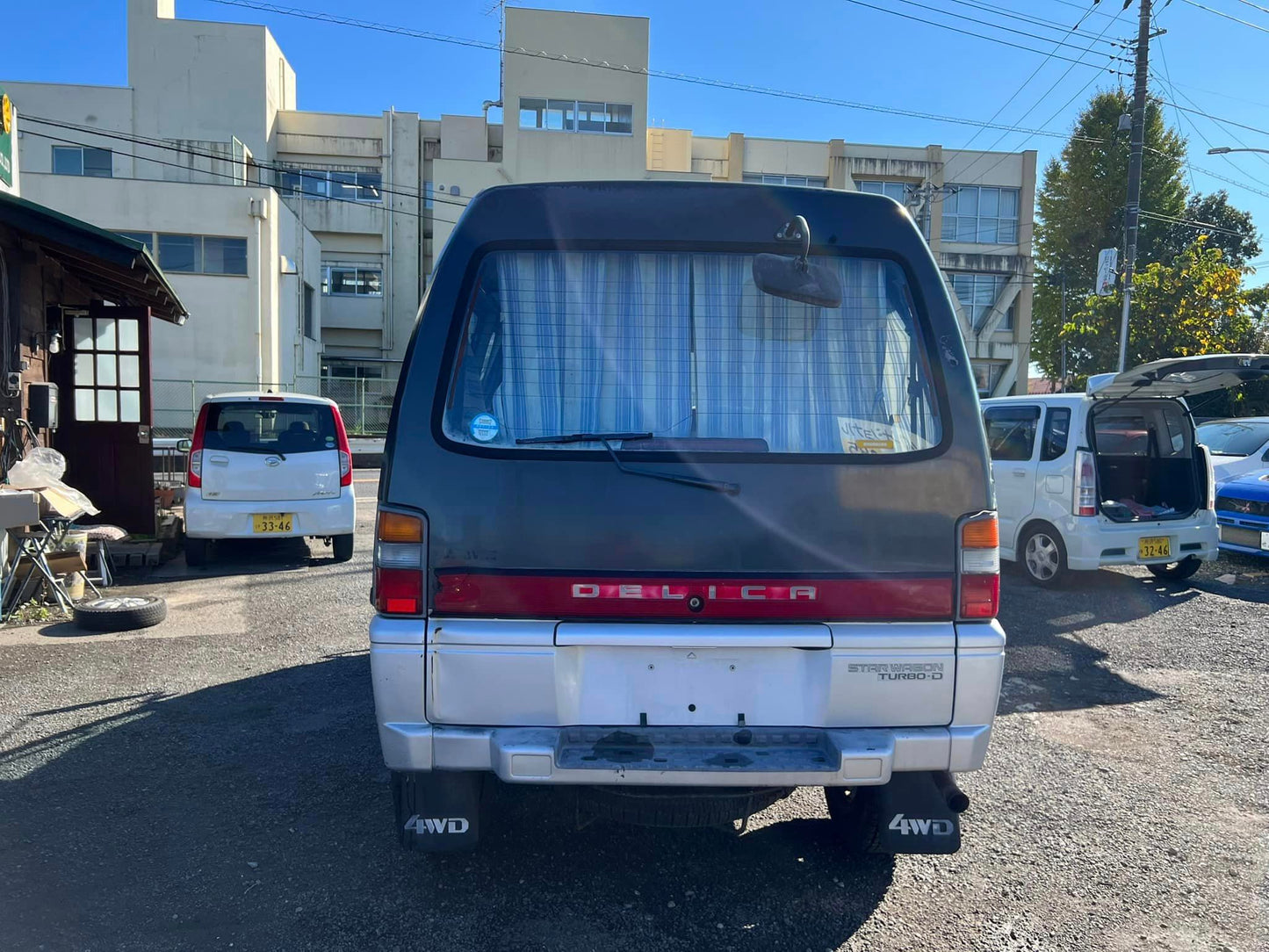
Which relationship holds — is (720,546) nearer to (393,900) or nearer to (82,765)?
(393,900)

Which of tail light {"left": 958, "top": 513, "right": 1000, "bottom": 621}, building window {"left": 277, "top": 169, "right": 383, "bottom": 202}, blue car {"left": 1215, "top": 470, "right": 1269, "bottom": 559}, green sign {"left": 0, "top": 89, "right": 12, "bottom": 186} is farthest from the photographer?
building window {"left": 277, "top": 169, "right": 383, "bottom": 202}

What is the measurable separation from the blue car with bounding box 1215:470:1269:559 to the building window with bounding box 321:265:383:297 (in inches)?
1214

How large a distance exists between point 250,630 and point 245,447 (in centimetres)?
247

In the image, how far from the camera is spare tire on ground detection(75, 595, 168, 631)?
6.17 m

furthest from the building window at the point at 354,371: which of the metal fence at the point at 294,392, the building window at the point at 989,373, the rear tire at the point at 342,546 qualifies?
the rear tire at the point at 342,546

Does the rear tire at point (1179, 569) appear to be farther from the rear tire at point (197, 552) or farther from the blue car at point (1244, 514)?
the rear tire at point (197, 552)

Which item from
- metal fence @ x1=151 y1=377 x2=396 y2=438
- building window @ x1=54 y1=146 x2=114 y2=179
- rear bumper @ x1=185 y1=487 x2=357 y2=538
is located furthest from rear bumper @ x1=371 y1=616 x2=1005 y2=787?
building window @ x1=54 y1=146 x2=114 y2=179

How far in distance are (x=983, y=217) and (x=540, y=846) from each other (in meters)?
39.4

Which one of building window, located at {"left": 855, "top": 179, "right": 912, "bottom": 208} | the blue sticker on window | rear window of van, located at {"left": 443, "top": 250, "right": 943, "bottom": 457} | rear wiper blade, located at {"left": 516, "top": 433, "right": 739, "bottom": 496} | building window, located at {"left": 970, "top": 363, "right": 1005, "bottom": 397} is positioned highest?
Result: building window, located at {"left": 855, "top": 179, "right": 912, "bottom": 208}

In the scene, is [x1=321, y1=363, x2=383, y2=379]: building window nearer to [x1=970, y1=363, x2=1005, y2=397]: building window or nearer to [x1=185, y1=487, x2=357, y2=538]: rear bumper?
[x1=970, y1=363, x2=1005, y2=397]: building window

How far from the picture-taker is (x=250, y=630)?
250 inches

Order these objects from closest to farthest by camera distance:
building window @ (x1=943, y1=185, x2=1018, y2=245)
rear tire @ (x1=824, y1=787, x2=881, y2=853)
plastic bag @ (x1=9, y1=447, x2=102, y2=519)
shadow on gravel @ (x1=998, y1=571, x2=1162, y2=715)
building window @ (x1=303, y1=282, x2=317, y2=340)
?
rear tire @ (x1=824, y1=787, x2=881, y2=853)
shadow on gravel @ (x1=998, y1=571, x2=1162, y2=715)
plastic bag @ (x1=9, y1=447, x2=102, y2=519)
building window @ (x1=303, y1=282, x2=317, y2=340)
building window @ (x1=943, y1=185, x2=1018, y2=245)

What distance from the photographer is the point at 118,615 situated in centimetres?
617

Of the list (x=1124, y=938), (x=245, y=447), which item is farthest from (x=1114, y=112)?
(x=1124, y=938)
